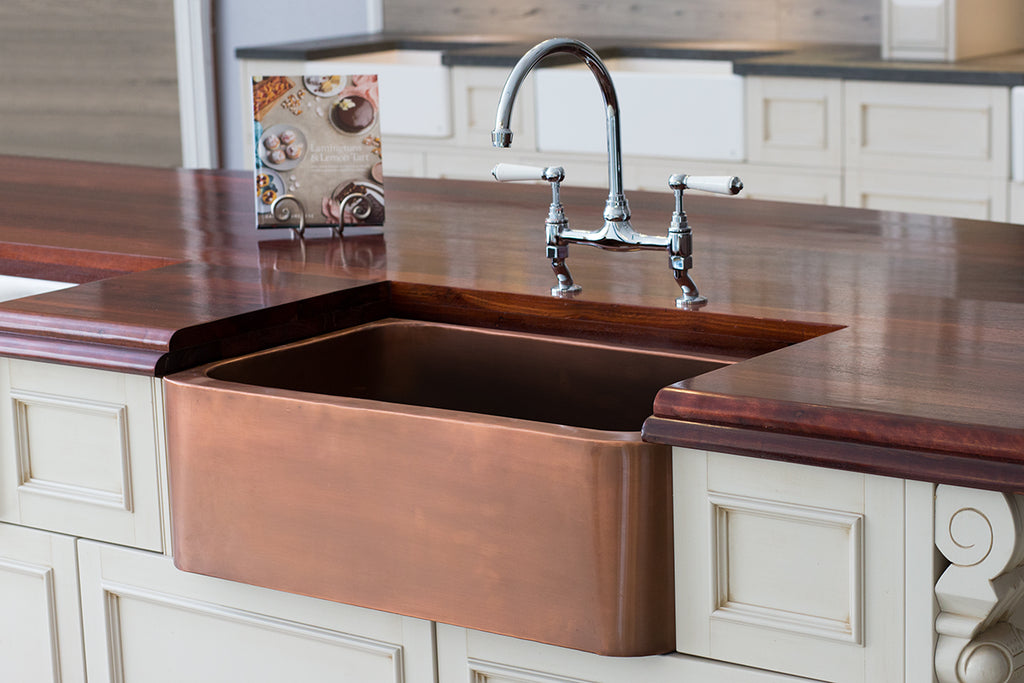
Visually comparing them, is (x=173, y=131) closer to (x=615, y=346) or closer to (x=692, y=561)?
(x=615, y=346)

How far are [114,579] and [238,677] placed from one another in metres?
0.18

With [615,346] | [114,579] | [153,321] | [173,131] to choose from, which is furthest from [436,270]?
[173,131]

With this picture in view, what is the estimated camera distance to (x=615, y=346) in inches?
59.8

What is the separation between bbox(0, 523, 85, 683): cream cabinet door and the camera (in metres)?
1.52

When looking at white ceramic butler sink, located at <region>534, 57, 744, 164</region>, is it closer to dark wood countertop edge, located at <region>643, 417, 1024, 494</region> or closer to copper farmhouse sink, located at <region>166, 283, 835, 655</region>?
copper farmhouse sink, located at <region>166, 283, 835, 655</region>

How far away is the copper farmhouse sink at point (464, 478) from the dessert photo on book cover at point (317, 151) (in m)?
0.32

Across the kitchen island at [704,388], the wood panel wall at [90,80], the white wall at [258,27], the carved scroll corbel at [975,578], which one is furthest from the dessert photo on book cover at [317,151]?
the wood panel wall at [90,80]

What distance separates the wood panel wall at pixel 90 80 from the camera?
529cm

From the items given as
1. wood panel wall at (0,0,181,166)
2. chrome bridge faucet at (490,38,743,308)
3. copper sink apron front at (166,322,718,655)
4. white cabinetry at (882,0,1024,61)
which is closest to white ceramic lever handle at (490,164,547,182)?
chrome bridge faucet at (490,38,743,308)

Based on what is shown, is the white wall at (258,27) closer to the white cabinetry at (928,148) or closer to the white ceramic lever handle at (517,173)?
the white cabinetry at (928,148)

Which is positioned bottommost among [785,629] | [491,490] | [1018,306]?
[785,629]

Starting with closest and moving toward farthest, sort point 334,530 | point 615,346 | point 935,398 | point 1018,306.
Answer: point 935,398
point 334,530
point 1018,306
point 615,346

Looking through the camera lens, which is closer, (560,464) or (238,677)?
(560,464)

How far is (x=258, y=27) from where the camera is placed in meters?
5.22
